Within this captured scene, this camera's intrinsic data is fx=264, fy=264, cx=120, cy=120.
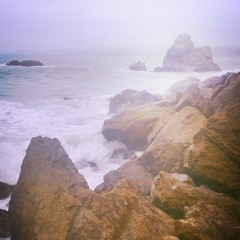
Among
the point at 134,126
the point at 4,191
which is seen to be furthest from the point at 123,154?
the point at 4,191

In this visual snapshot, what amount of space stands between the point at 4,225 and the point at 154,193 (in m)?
3.55

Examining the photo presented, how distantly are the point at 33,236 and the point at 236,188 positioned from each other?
4.17 m

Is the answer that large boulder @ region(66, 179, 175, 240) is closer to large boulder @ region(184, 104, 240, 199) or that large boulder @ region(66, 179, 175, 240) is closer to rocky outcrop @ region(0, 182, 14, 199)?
large boulder @ region(184, 104, 240, 199)

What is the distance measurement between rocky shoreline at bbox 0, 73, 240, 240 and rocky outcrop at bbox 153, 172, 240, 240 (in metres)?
0.01

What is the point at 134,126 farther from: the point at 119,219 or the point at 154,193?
the point at 119,219

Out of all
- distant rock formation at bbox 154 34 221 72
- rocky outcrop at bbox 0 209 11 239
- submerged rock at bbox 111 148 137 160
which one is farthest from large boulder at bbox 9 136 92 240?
distant rock formation at bbox 154 34 221 72

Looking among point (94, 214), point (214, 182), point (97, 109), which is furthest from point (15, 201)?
point (97, 109)

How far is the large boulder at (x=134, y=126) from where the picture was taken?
1153 cm

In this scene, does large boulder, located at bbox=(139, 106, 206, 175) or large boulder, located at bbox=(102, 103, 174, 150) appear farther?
large boulder, located at bbox=(102, 103, 174, 150)

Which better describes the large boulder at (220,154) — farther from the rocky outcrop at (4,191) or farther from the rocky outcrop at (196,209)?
the rocky outcrop at (4,191)

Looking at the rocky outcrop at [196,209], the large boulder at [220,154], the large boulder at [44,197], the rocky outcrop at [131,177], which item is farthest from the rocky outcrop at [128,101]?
the rocky outcrop at [196,209]

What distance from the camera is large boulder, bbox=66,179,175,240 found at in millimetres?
4324

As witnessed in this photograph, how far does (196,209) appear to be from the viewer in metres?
4.45

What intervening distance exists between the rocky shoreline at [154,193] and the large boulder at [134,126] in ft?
8.79
